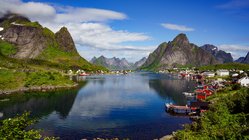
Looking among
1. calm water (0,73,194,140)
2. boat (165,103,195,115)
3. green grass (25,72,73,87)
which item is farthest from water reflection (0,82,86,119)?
boat (165,103,195,115)

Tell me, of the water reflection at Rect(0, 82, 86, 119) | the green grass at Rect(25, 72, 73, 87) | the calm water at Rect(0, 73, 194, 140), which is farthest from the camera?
the green grass at Rect(25, 72, 73, 87)

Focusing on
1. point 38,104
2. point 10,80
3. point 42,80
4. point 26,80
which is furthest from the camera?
point 42,80

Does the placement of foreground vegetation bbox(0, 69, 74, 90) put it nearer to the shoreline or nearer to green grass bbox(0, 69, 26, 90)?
green grass bbox(0, 69, 26, 90)

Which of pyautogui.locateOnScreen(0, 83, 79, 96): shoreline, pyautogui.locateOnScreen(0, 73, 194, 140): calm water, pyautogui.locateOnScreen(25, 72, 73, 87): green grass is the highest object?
pyautogui.locateOnScreen(25, 72, 73, 87): green grass

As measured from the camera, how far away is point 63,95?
149000 millimetres

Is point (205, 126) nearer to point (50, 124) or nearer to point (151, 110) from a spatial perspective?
point (50, 124)

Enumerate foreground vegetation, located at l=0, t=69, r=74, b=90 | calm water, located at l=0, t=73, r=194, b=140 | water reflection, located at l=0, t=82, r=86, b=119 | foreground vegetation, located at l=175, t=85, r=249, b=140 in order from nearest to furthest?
foreground vegetation, located at l=175, t=85, r=249, b=140 < calm water, located at l=0, t=73, r=194, b=140 < water reflection, located at l=0, t=82, r=86, b=119 < foreground vegetation, located at l=0, t=69, r=74, b=90

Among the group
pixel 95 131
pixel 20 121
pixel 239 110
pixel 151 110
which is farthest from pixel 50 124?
pixel 20 121

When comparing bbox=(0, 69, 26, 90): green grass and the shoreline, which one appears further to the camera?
bbox=(0, 69, 26, 90): green grass

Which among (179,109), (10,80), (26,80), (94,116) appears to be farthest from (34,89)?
(179,109)

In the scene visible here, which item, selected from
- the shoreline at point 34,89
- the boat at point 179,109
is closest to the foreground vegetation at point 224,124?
the boat at point 179,109

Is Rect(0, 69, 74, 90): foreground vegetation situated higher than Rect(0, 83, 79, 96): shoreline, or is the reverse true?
Rect(0, 69, 74, 90): foreground vegetation

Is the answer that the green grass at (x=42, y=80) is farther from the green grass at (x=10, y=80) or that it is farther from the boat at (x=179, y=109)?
the boat at (x=179, y=109)

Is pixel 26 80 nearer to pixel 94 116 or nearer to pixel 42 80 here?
pixel 42 80
